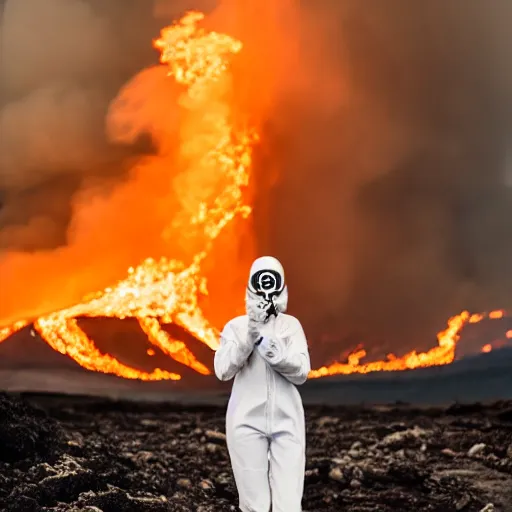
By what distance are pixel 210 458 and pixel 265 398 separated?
294cm

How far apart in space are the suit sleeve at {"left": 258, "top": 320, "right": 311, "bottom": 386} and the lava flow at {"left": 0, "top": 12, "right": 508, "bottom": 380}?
302cm

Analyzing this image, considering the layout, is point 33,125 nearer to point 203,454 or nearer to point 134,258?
point 134,258

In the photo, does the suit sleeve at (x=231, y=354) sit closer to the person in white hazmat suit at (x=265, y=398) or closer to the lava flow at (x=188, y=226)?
the person in white hazmat suit at (x=265, y=398)

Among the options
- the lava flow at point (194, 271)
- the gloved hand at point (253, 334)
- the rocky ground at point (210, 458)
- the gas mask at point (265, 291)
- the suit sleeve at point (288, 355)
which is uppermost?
the lava flow at point (194, 271)

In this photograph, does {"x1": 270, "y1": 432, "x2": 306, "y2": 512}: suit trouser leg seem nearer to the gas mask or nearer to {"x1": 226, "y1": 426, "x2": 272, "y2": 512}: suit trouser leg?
{"x1": 226, "y1": 426, "x2": 272, "y2": 512}: suit trouser leg

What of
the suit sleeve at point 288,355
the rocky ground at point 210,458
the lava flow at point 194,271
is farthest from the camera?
the lava flow at point 194,271

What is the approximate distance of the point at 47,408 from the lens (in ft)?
21.5

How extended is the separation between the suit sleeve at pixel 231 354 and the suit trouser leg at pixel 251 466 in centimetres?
29

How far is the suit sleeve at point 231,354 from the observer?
3.48 meters

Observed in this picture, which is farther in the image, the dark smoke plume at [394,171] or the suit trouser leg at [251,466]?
the dark smoke plume at [394,171]

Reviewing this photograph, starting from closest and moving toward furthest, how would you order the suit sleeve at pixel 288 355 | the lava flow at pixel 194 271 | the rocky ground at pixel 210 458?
the suit sleeve at pixel 288 355, the rocky ground at pixel 210 458, the lava flow at pixel 194 271

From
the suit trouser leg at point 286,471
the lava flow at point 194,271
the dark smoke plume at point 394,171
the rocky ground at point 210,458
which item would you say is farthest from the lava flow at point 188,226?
the suit trouser leg at point 286,471

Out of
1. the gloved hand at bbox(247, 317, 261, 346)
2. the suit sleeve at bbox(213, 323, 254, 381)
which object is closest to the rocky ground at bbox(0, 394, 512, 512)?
the suit sleeve at bbox(213, 323, 254, 381)

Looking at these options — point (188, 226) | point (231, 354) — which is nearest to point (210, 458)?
point (188, 226)
